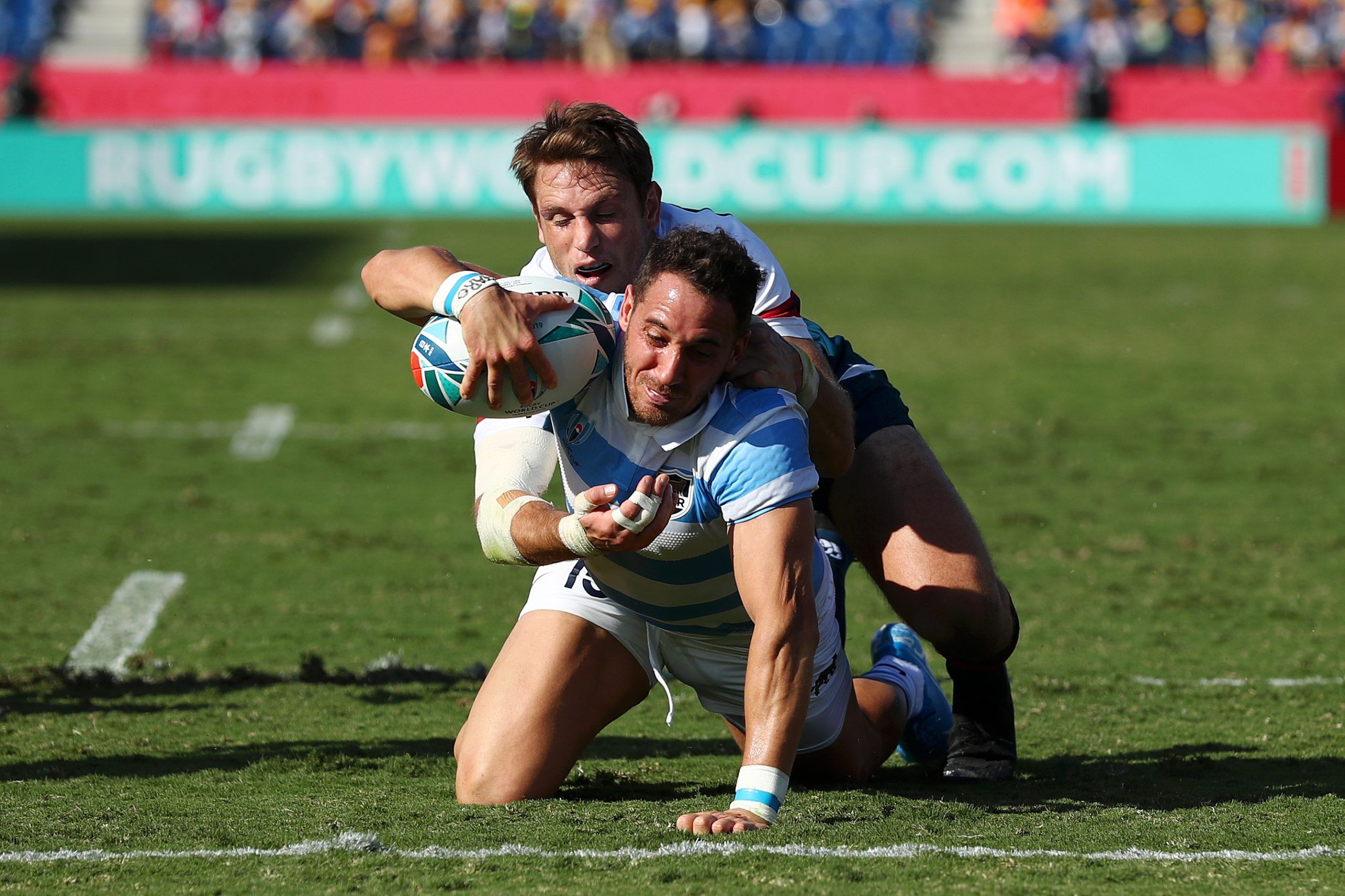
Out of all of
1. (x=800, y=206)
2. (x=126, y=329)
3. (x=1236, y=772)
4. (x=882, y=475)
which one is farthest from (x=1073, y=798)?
(x=800, y=206)

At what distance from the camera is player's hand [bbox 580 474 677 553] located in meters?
3.43

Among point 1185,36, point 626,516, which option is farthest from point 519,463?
point 1185,36

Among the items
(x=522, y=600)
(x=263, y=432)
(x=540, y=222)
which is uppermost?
(x=540, y=222)

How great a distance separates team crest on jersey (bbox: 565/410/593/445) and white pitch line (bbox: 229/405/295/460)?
5608 millimetres

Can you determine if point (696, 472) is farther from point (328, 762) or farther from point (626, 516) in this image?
point (328, 762)

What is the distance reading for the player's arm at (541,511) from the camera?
3445mm

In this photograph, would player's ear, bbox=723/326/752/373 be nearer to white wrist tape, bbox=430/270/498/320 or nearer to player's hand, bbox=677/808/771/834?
white wrist tape, bbox=430/270/498/320

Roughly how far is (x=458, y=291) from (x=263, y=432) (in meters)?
6.43

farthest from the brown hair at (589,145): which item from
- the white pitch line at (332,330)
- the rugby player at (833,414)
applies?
the white pitch line at (332,330)

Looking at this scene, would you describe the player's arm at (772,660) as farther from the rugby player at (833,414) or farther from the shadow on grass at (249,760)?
the shadow on grass at (249,760)

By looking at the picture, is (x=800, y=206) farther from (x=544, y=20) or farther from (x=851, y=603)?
(x=851, y=603)

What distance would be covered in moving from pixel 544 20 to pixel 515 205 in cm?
567

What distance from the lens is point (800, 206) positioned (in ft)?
78.2

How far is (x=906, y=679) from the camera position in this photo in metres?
4.78
